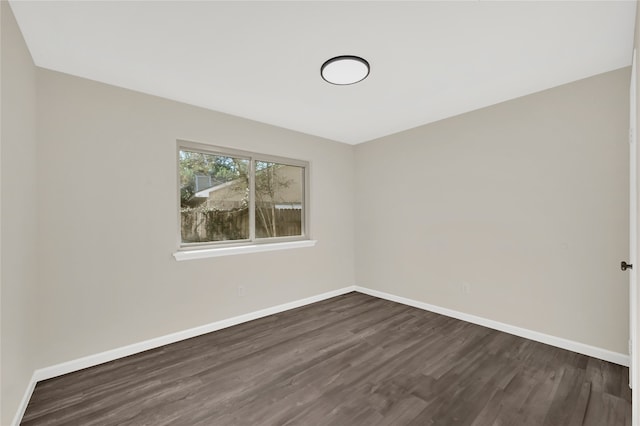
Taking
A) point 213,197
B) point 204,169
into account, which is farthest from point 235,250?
point 204,169

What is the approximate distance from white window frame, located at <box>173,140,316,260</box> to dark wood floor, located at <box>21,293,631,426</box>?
0.92 meters

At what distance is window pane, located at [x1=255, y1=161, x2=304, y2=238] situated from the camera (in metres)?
3.76

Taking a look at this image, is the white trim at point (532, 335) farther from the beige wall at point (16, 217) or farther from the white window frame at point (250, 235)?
the beige wall at point (16, 217)

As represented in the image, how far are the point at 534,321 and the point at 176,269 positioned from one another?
370 centimetres

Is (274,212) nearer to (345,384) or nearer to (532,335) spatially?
(345,384)

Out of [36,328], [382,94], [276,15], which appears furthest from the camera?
[382,94]

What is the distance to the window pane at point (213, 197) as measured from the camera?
10.1 ft

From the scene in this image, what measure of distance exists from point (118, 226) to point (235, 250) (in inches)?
46.2

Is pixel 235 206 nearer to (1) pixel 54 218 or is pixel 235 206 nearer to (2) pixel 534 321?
(1) pixel 54 218

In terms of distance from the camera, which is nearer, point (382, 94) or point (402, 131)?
point (382, 94)

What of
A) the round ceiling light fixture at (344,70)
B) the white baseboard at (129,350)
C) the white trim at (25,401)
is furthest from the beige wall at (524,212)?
the white trim at (25,401)

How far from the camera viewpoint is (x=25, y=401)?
1.88 m

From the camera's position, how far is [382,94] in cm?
278

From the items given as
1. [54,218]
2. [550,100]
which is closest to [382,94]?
[550,100]
